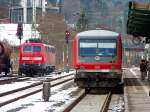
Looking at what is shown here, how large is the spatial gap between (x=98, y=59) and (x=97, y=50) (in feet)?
1.89

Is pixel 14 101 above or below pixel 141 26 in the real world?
below

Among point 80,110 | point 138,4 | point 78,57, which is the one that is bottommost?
point 80,110

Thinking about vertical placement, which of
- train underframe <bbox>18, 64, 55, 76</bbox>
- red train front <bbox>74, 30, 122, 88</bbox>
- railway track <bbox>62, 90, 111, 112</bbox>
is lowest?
railway track <bbox>62, 90, 111, 112</bbox>

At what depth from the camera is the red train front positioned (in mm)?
28219

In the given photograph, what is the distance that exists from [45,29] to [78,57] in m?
67.5

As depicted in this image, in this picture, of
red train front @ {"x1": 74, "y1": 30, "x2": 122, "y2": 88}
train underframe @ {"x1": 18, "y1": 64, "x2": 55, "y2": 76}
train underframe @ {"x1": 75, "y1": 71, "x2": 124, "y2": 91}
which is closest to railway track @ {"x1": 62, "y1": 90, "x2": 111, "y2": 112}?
train underframe @ {"x1": 75, "y1": 71, "x2": 124, "y2": 91}

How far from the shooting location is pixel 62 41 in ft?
311

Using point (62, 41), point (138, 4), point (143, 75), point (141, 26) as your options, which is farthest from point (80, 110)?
point (62, 41)

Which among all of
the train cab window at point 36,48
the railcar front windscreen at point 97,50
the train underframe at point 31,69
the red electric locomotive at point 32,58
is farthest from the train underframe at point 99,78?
the train cab window at point 36,48

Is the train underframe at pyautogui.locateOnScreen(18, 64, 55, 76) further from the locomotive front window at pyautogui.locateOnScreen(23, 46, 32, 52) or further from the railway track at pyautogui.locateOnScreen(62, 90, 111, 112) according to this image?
the railway track at pyautogui.locateOnScreen(62, 90, 111, 112)

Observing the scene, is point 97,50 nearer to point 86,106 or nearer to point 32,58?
point 86,106

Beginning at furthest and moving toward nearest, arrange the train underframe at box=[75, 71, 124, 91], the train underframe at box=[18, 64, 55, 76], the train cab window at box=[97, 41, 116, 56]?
the train underframe at box=[18, 64, 55, 76] < the train cab window at box=[97, 41, 116, 56] < the train underframe at box=[75, 71, 124, 91]

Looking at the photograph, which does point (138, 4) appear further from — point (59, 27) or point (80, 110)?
point (59, 27)

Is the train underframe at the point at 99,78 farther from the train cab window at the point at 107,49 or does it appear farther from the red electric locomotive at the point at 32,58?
the red electric locomotive at the point at 32,58
